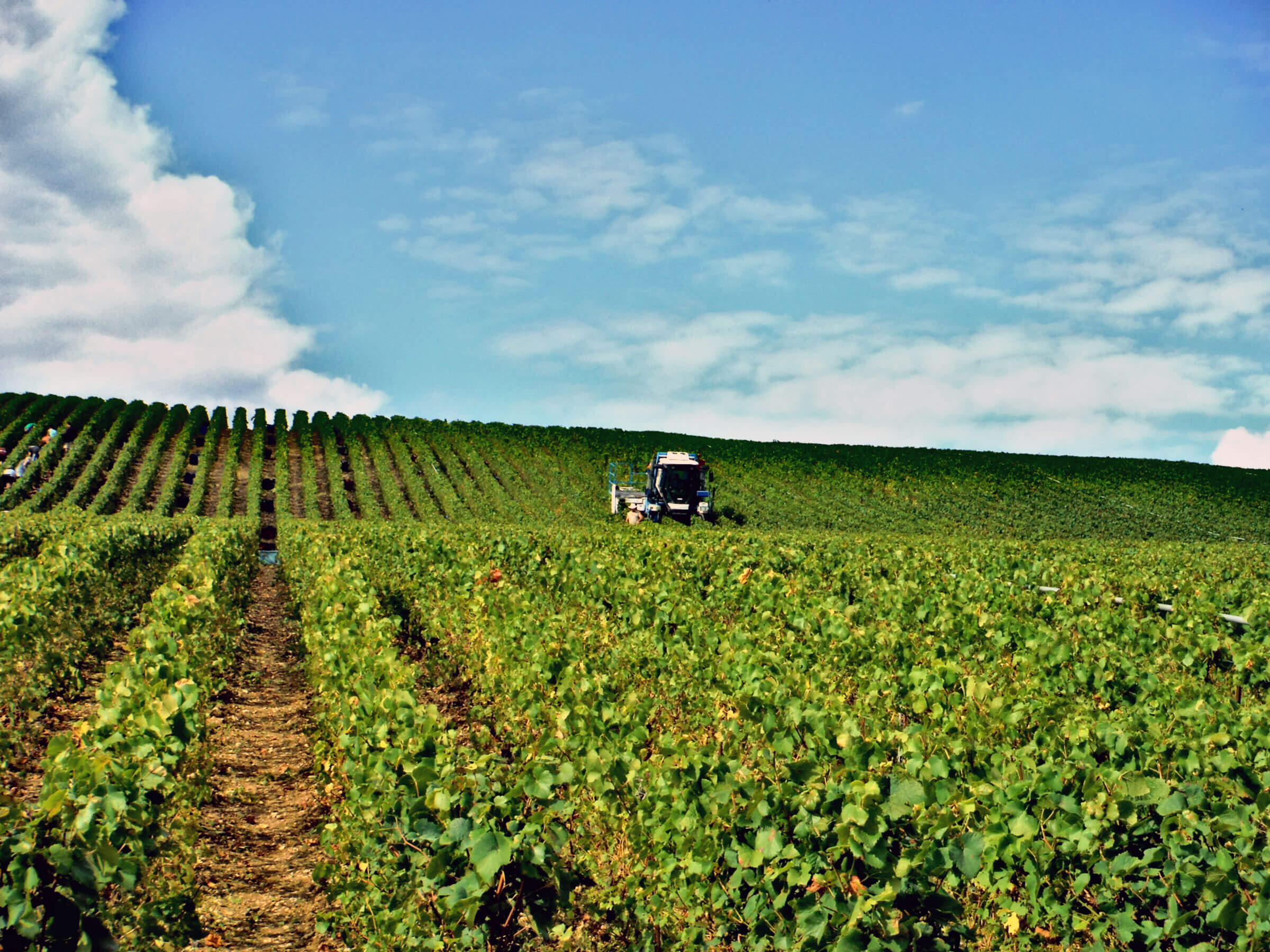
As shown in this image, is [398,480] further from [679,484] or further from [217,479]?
[679,484]

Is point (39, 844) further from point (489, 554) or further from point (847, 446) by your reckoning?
point (847, 446)

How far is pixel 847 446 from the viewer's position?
65.9 m

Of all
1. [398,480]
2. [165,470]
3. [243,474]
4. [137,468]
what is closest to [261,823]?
[398,480]

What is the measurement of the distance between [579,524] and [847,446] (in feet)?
108

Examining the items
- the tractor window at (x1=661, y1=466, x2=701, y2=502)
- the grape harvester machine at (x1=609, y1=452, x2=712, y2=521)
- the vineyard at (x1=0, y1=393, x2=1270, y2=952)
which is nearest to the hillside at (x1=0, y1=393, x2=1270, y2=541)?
the grape harvester machine at (x1=609, y1=452, x2=712, y2=521)

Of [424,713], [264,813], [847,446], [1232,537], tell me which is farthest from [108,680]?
[847,446]

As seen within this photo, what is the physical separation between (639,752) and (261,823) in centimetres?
344

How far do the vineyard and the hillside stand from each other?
2469cm

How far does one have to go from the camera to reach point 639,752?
6277 millimetres

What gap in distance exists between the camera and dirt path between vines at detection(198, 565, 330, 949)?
5.68 metres

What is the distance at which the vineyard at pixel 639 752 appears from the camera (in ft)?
14.2

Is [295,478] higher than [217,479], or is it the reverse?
[295,478]

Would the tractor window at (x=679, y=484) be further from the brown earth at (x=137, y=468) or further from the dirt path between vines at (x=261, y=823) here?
the brown earth at (x=137, y=468)

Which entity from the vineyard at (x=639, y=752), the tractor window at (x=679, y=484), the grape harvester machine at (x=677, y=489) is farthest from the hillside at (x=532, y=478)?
the vineyard at (x=639, y=752)
